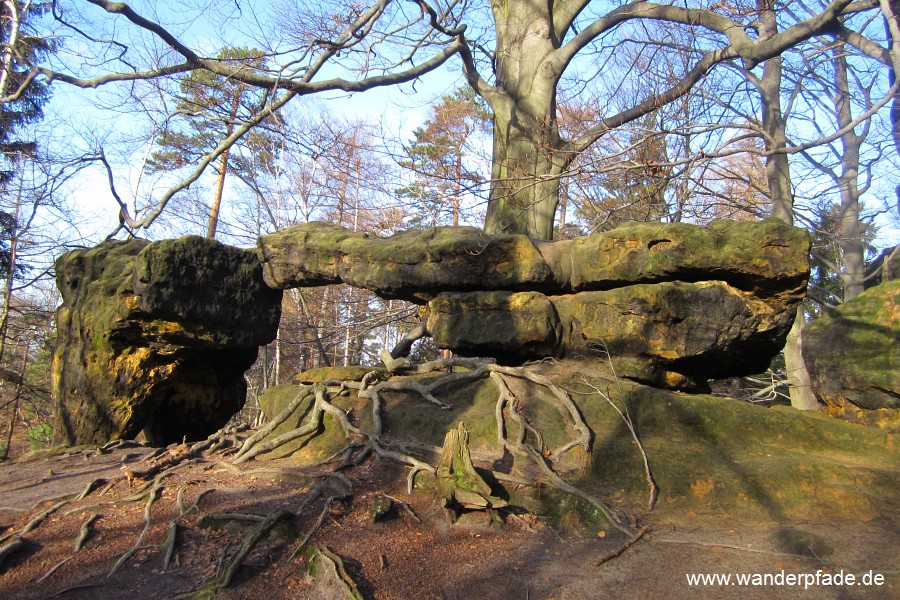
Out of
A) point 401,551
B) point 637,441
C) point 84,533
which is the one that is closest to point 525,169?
point 637,441

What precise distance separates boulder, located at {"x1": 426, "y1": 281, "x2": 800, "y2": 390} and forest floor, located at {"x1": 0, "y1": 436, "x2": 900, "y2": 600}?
205 centimetres

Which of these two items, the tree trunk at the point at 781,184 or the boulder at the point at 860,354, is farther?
the tree trunk at the point at 781,184

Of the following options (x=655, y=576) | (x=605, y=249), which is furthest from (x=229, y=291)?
(x=655, y=576)

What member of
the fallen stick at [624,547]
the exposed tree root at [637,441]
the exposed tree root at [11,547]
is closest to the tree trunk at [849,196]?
the exposed tree root at [637,441]

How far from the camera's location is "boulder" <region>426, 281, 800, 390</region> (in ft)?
20.1

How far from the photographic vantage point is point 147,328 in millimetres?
8203

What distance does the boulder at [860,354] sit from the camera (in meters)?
6.74

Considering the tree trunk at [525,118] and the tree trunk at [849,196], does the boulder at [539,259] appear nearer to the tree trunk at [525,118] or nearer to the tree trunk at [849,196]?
the tree trunk at [525,118]

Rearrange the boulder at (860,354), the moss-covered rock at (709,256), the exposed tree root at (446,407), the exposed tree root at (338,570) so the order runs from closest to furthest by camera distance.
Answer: the exposed tree root at (338,570) < the exposed tree root at (446,407) < the moss-covered rock at (709,256) < the boulder at (860,354)

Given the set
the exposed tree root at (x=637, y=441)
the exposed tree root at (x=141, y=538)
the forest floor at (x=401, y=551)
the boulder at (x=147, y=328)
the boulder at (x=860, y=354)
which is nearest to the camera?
the forest floor at (x=401, y=551)

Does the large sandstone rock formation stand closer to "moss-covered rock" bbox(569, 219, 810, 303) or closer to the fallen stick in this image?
"moss-covered rock" bbox(569, 219, 810, 303)

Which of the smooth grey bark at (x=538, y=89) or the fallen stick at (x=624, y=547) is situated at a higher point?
the smooth grey bark at (x=538, y=89)

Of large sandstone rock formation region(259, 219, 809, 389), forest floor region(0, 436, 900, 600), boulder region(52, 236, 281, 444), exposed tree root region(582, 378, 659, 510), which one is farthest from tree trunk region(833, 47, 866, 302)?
boulder region(52, 236, 281, 444)

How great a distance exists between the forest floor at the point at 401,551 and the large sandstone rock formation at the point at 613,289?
6.98ft
